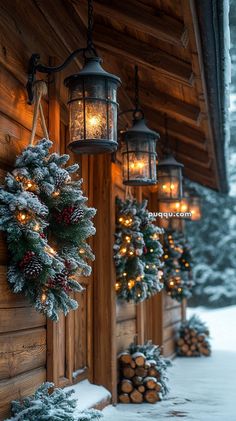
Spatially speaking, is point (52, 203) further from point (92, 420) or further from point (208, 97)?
point (208, 97)

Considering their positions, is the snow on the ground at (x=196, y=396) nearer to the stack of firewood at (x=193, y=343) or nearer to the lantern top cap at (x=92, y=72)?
the stack of firewood at (x=193, y=343)

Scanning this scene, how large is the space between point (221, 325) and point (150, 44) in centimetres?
1488

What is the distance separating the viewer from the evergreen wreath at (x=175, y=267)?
9.69 metres

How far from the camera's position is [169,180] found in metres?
7.50

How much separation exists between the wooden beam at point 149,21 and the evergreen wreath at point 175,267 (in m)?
5.25

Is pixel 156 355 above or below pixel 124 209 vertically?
below

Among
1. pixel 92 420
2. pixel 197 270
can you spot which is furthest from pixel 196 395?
pixel 197 270

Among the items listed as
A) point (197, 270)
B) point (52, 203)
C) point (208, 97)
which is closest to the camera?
point (52, 203)

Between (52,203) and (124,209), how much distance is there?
2.60 metres

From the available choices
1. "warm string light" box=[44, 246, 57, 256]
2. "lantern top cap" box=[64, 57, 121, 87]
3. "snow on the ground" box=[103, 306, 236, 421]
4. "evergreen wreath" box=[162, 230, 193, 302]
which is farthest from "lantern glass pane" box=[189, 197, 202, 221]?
"warm string light" box=[44, 246, 57, 256]

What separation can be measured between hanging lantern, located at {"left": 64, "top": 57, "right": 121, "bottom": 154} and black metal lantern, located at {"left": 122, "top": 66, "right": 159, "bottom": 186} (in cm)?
→ 156

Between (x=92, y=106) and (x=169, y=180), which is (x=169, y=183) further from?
(x=92, y=106)

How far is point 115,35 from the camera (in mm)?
5613

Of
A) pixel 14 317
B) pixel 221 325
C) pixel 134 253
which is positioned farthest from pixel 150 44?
pixel 221 325
